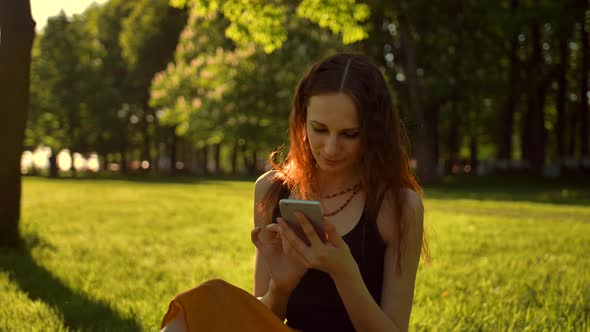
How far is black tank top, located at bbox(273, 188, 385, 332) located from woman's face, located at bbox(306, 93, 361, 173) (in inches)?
10.3

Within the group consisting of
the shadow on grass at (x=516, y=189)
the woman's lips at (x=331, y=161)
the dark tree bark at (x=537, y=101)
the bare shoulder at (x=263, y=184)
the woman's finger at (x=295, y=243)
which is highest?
the dark tree bark at (x=537, y=101)

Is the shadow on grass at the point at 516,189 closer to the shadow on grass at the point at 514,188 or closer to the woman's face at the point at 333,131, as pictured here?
the shadow on grass at the point at 514,188

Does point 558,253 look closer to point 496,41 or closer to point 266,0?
point 266,0

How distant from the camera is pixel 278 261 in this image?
276cm

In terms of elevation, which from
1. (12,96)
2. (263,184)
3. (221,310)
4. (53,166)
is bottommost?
(53,166)

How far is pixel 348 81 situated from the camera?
271cm

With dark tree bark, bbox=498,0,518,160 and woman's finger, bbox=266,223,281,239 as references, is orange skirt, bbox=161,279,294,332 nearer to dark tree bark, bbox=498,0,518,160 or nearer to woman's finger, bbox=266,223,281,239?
woman's finger, bbox=266,223,281,239

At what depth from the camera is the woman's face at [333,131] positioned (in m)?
2.71

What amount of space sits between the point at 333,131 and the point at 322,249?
56 cm

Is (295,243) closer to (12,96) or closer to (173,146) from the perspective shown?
(12,96)

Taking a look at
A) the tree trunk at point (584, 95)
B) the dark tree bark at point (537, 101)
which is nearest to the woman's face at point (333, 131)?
the dark tree bark at point (537, 101)

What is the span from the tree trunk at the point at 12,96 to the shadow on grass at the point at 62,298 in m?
0.91

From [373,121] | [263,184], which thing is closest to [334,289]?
[263,184]

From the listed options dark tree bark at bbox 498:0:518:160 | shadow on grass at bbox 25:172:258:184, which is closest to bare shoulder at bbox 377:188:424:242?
dark tree bark at bbox 498:0:518:160
